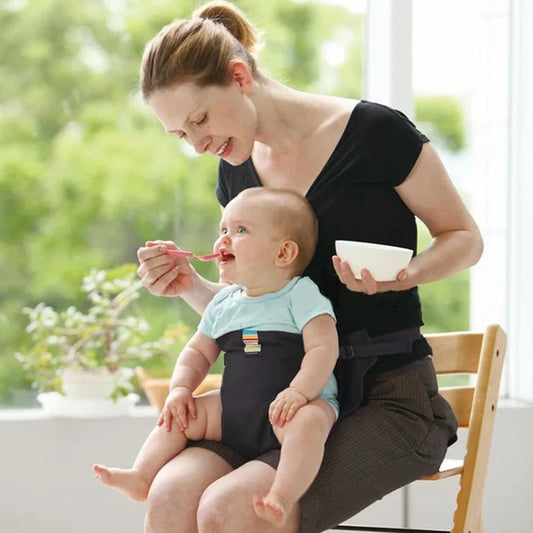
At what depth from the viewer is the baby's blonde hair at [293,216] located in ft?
5.71

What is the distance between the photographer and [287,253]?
5.72 ft

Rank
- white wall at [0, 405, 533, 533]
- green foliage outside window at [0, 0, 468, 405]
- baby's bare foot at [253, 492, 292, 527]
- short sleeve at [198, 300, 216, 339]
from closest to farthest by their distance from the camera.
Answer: baby's bare foot at [253, 492, 292, 527] < short sleeve at [198, 300, 216, 339] < white wall at [0, 405, 533, 533] < green foliage outside window at [0, 0, 468, 405]

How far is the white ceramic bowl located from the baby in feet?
0.34

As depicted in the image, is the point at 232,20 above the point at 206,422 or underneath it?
above

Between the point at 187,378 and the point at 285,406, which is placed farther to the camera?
the point at 187,378

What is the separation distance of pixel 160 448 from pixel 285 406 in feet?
0.88

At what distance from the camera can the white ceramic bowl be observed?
1630 millimetres

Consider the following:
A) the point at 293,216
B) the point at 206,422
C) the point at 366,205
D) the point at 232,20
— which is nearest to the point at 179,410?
the point at 206,422

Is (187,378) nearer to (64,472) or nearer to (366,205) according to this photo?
(366,205)

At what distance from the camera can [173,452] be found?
1.74m

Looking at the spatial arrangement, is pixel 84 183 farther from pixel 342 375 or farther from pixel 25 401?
pixel 342 375

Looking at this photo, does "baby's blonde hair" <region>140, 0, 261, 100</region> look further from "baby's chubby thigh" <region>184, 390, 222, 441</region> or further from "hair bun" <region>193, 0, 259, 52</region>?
"baby's chubby thigh" <region>184, 390, 222, 441</region>

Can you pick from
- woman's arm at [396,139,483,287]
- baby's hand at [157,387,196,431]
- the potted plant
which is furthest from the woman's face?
the potted plant

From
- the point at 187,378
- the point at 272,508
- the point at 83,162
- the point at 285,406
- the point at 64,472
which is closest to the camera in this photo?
the point at 272,508
